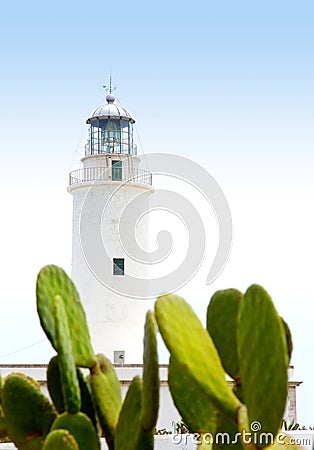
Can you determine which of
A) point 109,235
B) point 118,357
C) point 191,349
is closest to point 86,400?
point 191,349

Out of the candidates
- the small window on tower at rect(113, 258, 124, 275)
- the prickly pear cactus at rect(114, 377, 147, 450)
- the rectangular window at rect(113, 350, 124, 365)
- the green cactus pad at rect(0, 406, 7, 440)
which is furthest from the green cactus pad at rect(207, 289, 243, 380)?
the small window on tower at rect(113, 258, 124, 275)

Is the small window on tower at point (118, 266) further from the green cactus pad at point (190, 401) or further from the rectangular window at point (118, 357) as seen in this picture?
the green cactus pad at point (190, 401)

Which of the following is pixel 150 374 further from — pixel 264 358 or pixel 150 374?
pixel 264 358

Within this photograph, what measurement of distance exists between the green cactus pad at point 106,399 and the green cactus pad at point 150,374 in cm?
18

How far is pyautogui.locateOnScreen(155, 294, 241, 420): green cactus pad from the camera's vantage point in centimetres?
110

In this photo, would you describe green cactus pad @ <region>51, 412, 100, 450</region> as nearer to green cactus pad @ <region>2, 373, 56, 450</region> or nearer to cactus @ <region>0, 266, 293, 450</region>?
cactus @ <region>0, 266, 293, 450</region>

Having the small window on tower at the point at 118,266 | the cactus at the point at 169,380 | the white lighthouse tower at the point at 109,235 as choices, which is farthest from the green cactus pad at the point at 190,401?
the small window on tower at the point at 118,266

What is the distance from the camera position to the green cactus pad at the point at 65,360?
1.19 meters

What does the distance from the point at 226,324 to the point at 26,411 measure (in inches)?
14.2

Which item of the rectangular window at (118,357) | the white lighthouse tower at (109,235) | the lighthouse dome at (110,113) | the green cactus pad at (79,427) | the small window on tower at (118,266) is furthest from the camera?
the lighthouse dome at (110,113)

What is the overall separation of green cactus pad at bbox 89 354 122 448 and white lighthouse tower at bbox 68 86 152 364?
579 inches

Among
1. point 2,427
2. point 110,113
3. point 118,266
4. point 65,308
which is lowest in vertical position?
point 2,427

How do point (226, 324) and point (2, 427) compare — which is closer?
point (226, 324)

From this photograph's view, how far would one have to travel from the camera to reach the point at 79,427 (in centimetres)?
126
